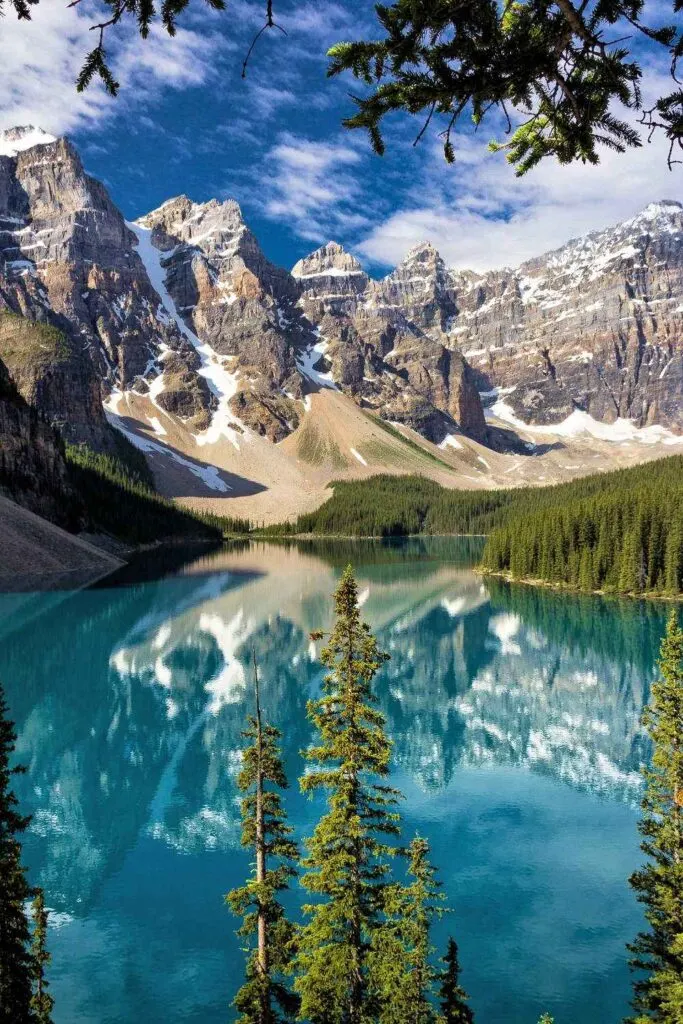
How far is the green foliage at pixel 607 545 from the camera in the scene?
82.9 meters

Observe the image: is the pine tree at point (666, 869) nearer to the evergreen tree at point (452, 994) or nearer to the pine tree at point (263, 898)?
the evergreen tree at point (452, 994)

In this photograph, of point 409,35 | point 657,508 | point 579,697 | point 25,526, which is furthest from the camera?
point 25,526

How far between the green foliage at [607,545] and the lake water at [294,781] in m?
→ 11.5

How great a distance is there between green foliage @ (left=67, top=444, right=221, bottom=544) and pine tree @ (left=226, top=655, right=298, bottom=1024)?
136 metres

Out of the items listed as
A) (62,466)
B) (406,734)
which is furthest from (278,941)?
(62,466)

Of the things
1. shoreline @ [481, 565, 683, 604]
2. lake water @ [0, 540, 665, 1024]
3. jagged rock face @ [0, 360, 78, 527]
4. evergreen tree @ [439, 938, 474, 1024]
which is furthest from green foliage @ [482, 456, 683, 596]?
jagged rock face @ [0, 360, 78, 527]

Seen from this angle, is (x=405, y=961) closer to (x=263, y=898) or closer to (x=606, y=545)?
(x=263, y=898)

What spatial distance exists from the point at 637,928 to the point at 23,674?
44176 millimetres

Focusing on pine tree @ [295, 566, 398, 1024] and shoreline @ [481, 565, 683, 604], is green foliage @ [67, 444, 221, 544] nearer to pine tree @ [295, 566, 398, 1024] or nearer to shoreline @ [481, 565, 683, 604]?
shoreline @ [481, 565, 683, 604]

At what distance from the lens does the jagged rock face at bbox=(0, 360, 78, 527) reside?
124875 mm

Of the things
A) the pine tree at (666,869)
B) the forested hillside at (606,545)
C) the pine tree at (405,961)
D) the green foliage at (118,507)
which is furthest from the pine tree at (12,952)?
the green foliage at (118,507)

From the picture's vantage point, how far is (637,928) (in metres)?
20.0

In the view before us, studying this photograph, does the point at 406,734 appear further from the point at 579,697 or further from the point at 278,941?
the point at 278,941

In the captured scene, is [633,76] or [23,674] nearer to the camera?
[633,76]
